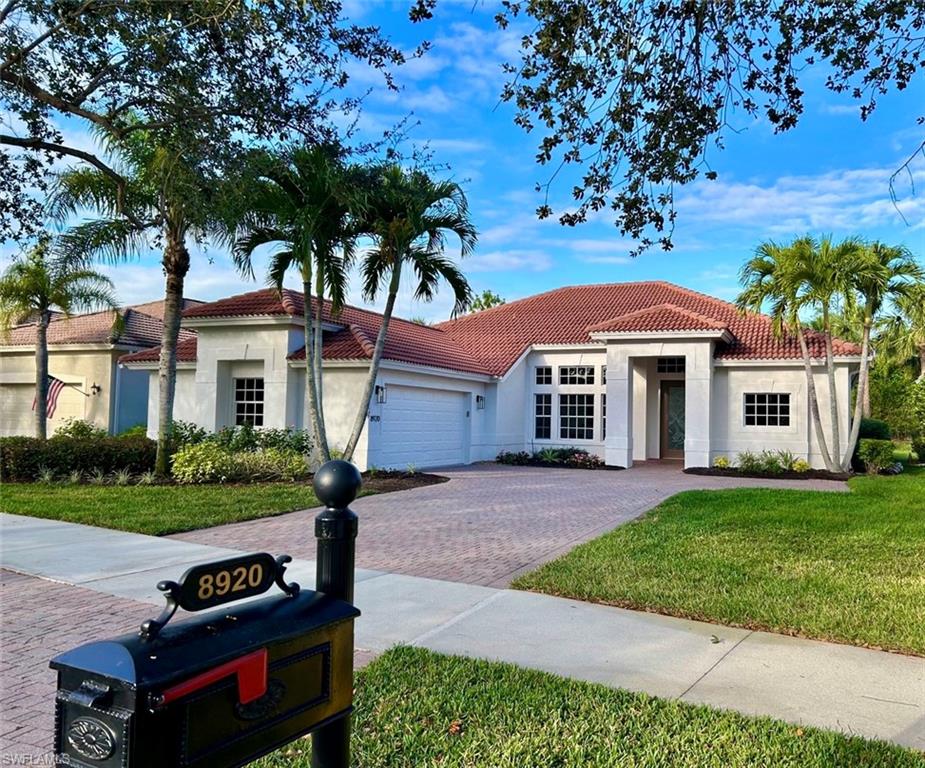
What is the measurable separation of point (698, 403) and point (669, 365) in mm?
3341

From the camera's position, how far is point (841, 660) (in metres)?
5.02

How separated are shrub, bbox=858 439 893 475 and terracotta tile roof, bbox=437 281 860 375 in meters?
2.75

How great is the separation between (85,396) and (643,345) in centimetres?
1965

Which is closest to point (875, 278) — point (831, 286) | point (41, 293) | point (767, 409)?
point (831, 286)

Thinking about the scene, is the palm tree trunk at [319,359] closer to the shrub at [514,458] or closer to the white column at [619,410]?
the shrub at [514,458]

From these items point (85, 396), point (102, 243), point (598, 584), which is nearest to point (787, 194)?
point (598, 584)

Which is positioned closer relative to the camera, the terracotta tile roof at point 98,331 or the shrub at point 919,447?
the terracotta tile roof at point 98,331

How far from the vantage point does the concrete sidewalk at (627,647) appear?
169 inches

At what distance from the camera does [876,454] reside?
19.7m

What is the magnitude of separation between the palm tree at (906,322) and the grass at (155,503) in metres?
16.6

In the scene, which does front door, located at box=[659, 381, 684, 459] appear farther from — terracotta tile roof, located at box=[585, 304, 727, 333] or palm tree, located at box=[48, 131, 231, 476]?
palm tree, located at box=[48, 131, 231, 476]

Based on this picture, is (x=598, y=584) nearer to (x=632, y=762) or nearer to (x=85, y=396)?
(x=632, y=762)

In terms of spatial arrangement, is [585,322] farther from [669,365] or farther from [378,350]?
[378,350]

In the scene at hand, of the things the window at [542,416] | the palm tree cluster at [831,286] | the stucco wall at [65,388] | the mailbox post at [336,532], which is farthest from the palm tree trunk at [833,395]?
the stucco wall at [65,388]
